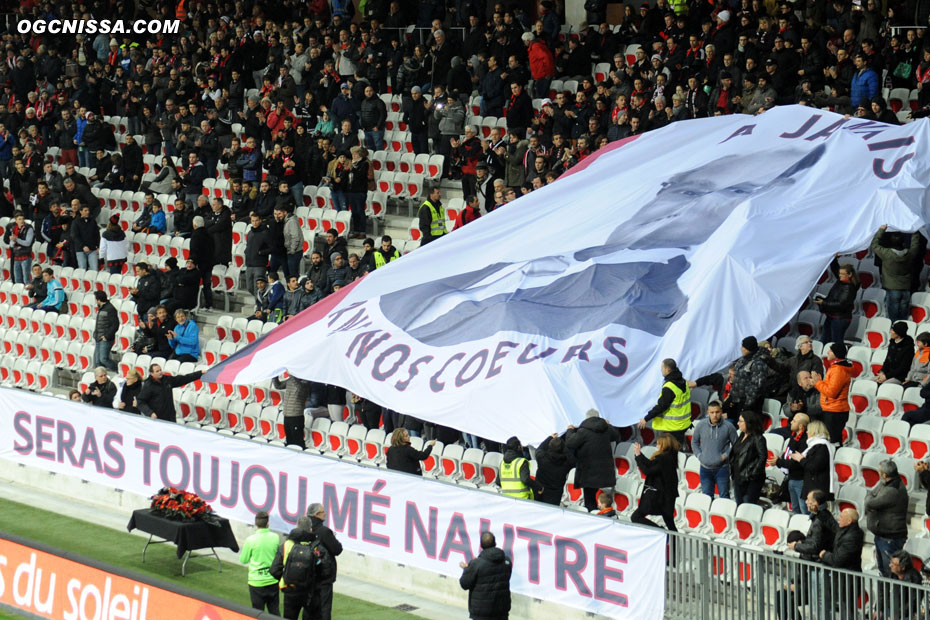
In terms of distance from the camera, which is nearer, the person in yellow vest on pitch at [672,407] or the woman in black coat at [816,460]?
the woman in black coat at [816,460]

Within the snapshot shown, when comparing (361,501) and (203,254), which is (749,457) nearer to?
(361,501)

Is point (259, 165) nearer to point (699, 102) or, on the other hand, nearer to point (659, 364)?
point (699, 102)

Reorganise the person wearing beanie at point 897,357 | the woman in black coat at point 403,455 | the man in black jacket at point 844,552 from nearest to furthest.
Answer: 1. the man in black jacket at point 844,552
2. the person wearing beanie at point 897,357
3. the woman in black coat at point 403,455

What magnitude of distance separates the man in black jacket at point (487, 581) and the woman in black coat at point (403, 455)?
7.98 ft

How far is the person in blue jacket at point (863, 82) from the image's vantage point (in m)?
18.4

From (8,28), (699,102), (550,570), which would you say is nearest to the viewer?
(550,570)

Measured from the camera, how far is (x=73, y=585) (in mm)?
13016

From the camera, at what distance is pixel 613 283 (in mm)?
14688

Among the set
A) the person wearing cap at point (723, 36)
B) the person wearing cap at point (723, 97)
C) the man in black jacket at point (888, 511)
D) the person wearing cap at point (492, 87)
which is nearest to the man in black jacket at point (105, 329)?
the person wearing cap at point (492, 87)

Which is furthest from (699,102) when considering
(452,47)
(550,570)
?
(550,570)

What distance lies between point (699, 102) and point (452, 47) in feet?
19.3

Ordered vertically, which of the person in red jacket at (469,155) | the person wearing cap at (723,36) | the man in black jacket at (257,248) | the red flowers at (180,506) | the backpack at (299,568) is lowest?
the red flowers at (180,506)

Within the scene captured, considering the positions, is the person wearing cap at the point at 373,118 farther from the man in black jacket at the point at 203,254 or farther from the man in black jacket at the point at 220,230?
the man in black jacket at the point at 203,254

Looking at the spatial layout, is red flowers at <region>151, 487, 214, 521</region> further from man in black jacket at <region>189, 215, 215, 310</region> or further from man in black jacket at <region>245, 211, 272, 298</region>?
man in black jacket at <region>189, 215, 215, 310</region>
